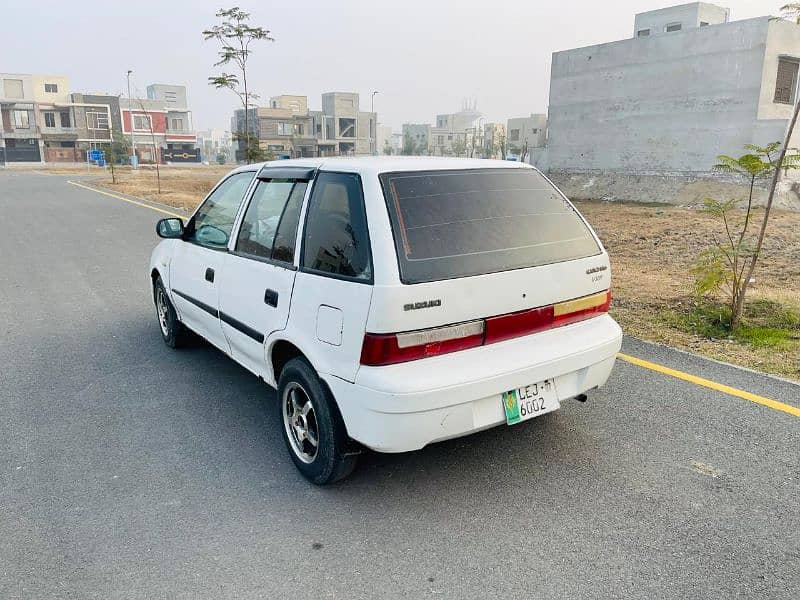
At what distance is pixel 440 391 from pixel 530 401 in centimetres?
61

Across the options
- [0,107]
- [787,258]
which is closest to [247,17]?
[787,258]

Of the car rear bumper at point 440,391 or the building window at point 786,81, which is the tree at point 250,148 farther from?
the car rear bumper at point 440,391

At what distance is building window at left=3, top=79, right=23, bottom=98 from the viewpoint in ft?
233

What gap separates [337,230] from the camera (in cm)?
320

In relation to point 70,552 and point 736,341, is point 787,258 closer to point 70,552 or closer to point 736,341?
point 736,341

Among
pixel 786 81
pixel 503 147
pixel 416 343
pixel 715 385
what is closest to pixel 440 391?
pixel 416 343

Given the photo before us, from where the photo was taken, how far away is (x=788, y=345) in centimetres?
538

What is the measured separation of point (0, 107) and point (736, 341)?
270 ft

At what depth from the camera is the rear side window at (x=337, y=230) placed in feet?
9.86

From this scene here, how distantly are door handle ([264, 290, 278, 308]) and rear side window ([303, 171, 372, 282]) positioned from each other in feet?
1.02

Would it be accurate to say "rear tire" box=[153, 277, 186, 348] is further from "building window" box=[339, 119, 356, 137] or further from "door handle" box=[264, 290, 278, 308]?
"building window" box=[339, 119, 356, 137]

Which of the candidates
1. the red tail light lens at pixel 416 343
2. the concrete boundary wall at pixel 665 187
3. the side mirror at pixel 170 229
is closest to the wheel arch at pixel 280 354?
the red tail light lens at pixel 416 343

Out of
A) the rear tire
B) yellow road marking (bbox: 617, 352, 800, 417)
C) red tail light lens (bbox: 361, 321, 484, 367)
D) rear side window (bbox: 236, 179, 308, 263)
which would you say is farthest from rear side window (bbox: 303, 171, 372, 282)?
yellow road marking (bbox: 617, 352, 800, 417)

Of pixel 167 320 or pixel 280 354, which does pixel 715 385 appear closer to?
pixel 280 354
